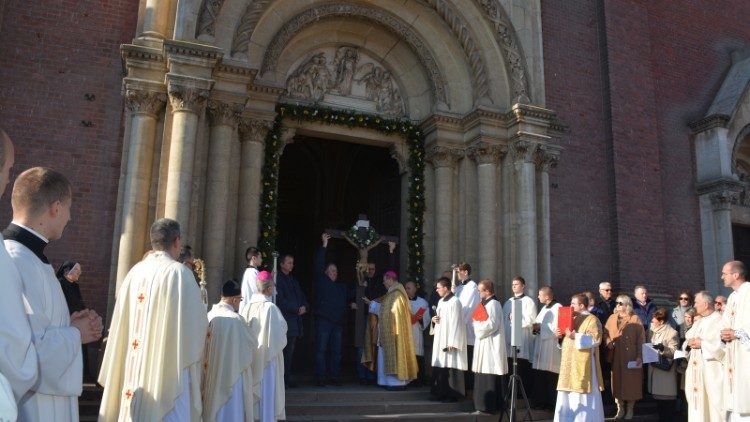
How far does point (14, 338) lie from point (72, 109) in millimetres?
8201

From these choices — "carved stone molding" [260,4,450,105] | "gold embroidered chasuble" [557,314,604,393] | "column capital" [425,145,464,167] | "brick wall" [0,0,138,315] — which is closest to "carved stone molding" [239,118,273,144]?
"carved stone molding" [260,4,450,105]

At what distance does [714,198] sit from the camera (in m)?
14.6

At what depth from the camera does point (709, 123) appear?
48.9 ft

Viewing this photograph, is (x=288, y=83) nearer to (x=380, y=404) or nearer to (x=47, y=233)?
(x=380, y=404)

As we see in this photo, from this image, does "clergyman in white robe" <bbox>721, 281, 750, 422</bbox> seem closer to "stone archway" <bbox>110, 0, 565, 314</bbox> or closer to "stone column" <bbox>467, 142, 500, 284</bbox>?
"stone archway" <bbox>110, 0, 565, 314</bbox>

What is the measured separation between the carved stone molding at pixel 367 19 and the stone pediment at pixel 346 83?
0.71 metres

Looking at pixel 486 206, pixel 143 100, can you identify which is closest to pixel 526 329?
pixel 486 206

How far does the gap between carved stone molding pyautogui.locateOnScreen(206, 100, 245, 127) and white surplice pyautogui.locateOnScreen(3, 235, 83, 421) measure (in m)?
6.78

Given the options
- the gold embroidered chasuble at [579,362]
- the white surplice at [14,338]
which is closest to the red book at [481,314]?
the gold embroidered chasuble at [579,362]

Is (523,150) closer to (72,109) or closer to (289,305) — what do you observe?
(289,305)

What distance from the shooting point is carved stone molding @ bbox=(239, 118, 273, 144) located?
33.7ft

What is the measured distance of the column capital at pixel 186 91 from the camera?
8992mm

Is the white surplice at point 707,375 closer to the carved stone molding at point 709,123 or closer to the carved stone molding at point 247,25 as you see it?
the carved stone molding at point 247,25

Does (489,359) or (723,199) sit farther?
(723,199)
